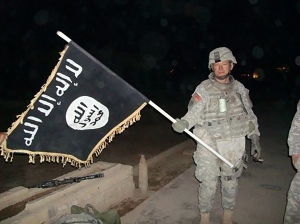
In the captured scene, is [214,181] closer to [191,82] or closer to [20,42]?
[20,42]

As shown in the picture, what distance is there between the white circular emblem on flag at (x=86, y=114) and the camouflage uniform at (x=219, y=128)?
3.48ft

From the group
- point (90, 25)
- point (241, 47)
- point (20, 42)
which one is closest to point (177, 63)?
point (241, 47)

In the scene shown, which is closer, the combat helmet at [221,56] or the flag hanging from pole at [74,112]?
the flag hanging from pole at [74,112]

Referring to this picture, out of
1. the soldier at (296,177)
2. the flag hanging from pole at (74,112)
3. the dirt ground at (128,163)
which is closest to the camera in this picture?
A: the flag hanging from pole at (74,112)

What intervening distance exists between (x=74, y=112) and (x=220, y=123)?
1813 mm

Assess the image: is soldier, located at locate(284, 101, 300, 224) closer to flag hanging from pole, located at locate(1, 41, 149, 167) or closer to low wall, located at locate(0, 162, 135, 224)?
flag hanging from pole, located at locate(1, 41, 149, 167)

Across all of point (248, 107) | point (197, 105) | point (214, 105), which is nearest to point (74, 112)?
point (197, 105)

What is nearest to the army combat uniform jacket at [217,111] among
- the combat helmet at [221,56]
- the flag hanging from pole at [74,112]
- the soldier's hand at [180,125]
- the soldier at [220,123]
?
the soldier at [220,123]

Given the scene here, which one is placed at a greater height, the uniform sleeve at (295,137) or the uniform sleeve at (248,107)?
the uniform sleeve at (248,107)

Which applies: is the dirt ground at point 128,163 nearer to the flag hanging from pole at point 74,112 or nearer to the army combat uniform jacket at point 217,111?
the flag hanging from pole at point 74,112

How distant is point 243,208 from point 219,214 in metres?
0.48

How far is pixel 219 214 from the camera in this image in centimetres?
462

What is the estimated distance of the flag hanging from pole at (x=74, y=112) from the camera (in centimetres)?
316

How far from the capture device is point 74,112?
3344 mm
